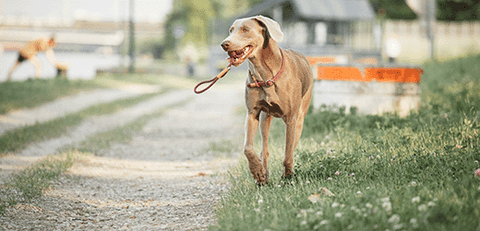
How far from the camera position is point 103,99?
1630cm

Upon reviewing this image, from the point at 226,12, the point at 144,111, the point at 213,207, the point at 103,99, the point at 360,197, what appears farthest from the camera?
the point at 226,12

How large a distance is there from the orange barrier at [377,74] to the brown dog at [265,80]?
11.5 feet

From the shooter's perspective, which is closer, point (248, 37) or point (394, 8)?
point (248, 37)

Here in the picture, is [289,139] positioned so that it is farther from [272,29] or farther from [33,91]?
[33,91]

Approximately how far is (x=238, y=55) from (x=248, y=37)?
0.19 metres

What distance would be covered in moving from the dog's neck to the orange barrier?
3.91 meters

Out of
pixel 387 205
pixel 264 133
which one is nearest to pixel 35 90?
pixel 264 133

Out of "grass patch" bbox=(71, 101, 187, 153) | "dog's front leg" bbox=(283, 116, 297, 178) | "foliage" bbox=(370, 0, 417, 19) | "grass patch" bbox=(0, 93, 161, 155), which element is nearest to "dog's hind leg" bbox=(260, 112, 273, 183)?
"dog's front leg" bbox=(283, 116, 297, 178)

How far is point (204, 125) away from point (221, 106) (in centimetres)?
424

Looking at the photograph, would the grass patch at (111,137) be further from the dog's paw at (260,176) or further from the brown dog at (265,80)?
the brown dog at (265,80)

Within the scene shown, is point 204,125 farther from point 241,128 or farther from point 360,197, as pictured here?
point 360,197

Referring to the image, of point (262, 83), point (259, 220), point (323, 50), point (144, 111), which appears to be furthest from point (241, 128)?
point (323, 50)

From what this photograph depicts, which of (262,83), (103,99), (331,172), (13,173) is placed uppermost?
(262,83)

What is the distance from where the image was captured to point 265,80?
4.08m
